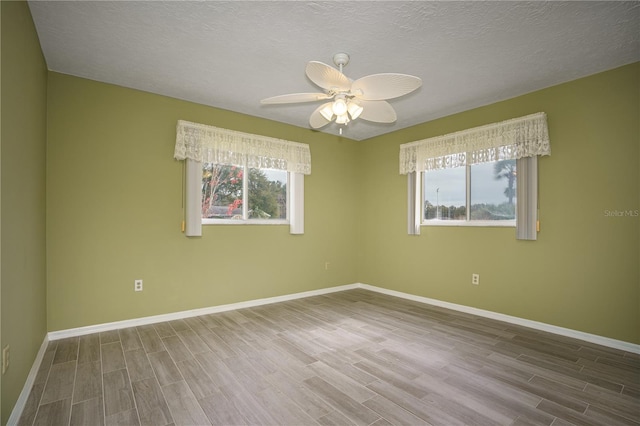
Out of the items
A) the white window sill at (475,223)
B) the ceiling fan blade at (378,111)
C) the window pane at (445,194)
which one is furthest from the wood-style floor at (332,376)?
the ceiling fan blade at (378,111)

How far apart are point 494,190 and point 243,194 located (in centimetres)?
325

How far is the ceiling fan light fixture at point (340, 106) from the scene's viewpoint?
2.44 meters

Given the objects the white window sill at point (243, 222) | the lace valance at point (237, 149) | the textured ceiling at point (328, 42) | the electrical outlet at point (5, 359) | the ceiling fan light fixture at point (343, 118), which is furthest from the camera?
the white window sill at point (243, 222)

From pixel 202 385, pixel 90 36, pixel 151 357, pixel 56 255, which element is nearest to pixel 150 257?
pixel 56 255

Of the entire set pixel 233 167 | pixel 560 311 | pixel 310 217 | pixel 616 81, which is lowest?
pixel 560 311

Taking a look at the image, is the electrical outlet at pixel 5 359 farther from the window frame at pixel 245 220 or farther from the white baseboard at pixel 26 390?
the window frame at pixel 245 220

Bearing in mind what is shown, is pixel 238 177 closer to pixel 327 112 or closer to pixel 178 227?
pixel 178 227

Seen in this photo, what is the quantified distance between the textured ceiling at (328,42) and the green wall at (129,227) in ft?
1.14

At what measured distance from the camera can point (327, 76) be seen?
2.17 metres

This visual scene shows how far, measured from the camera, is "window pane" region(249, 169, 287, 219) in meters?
4.39

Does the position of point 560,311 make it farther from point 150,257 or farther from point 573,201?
point 150,257

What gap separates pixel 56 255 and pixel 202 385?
2073mm

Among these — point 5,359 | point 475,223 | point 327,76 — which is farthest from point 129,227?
point 475,223

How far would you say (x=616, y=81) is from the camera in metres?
2.93
